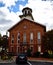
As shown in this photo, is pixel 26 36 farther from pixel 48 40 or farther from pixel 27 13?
pixel 48 40

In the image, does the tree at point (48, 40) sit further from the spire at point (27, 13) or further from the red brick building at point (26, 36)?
the spire at point (27, 13)

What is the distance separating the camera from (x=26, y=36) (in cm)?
6191

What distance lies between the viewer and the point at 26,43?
60938mm

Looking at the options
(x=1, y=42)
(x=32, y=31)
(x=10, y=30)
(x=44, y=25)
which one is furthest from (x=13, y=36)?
(x=1, y=42)

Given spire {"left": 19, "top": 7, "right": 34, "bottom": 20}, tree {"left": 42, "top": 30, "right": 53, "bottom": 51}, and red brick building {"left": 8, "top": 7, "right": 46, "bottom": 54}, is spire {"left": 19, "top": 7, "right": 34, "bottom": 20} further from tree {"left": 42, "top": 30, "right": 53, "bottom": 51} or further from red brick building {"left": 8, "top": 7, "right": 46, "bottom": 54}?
tree {"left": 42, "top": 30, "right": 53, "bottom": 51}

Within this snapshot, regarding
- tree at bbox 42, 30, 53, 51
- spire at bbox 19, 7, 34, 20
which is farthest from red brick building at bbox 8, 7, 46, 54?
tree at bbox 42, 30, 53, 51

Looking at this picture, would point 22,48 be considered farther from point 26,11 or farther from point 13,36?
point 26,11

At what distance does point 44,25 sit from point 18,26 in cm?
773

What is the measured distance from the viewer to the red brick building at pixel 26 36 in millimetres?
60375

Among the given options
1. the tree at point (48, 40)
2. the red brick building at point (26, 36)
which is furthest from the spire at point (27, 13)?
the tree at point (48, 40)

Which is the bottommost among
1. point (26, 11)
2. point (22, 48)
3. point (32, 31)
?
point (22, 48)

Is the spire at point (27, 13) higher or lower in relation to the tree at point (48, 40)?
higher

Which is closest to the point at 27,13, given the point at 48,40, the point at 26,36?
the point at 26,36

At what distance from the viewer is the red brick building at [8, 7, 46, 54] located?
6038 centimetres
